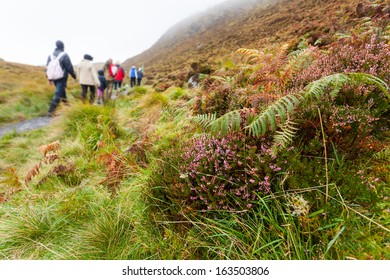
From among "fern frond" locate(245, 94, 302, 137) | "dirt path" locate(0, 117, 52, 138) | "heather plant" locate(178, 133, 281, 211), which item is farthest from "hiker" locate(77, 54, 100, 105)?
"fern frond" locate(245, 94, 302, 137)

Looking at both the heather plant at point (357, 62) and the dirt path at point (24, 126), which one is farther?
the dirt path at point (24, 126)

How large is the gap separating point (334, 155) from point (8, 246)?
2818 millimetres

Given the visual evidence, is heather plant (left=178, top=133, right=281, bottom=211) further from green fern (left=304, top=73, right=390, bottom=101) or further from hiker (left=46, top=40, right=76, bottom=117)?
hiker (left=46, top=40, right=76, bottom=117)

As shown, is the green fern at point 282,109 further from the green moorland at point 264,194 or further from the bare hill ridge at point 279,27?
the bare hill ridge at point 279,27

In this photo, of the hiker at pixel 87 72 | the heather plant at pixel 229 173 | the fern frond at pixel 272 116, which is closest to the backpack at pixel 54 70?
the hiker at pixel 87 72

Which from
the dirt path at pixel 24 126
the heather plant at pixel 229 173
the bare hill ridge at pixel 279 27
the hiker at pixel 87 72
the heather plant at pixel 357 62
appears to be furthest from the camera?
the hiker at pixel 87 72

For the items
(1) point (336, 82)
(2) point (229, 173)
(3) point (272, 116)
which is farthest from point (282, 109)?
(2) point (229, 173)

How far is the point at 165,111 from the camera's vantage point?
489 cm

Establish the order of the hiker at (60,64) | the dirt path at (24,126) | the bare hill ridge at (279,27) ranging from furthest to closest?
the hiker at (60,64)
the dirt path at (24,126)
the bare hill ridge at (279,27)

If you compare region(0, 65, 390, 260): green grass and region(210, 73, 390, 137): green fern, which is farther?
region(210, 73, 390, 137): green fern

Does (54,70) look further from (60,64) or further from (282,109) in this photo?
(282,109)

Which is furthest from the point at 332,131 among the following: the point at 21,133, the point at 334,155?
the point at 21,133

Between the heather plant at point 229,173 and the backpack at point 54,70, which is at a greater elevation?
the backpack at point 54,70
